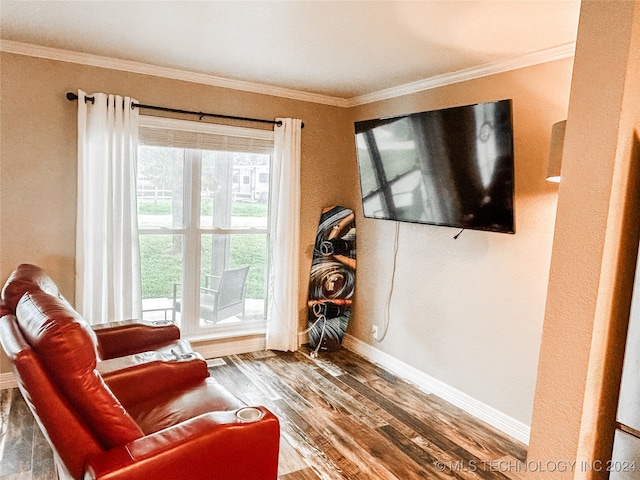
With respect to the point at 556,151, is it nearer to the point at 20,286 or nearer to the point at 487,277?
the point at 487,277

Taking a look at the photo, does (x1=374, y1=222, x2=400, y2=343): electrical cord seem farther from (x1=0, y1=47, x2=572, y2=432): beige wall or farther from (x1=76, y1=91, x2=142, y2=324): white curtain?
(x1=76, y1=91, x2=142, y2=324): white curtain

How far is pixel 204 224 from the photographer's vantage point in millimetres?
3730

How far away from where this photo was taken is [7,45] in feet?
9.27

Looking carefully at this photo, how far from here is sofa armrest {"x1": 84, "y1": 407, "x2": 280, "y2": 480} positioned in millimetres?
1449

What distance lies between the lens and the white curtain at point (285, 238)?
3.84 metres

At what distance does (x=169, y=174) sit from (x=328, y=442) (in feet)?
7.78

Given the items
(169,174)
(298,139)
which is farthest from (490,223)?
(169,174)

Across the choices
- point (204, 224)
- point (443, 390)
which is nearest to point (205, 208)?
point (204, 224)

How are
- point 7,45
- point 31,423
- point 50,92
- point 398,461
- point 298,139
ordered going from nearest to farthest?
1. point 398,461
2. point 31,423
3. point 7,45
4. point 50,92
5. point 298,139

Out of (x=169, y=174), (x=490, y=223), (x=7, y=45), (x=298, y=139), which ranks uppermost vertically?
(x=7, y=45)

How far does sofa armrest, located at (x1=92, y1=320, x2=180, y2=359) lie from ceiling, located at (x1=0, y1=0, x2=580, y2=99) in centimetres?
180

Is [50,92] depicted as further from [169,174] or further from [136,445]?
[136,445]

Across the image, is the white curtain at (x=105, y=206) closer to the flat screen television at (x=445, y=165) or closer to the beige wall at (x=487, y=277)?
the flat screen television at (x=445, y=165)

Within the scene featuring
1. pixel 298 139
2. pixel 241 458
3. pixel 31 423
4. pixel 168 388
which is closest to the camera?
pixel 241 458
